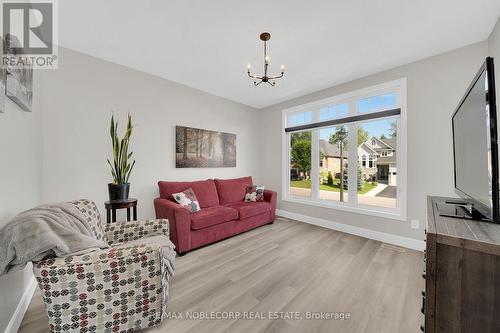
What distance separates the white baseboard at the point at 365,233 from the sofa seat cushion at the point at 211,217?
5.18 ft

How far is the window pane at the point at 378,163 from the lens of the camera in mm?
2926

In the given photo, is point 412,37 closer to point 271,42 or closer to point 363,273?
point 271,42

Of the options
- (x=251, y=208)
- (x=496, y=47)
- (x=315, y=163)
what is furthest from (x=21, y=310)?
(x=496, y=47)

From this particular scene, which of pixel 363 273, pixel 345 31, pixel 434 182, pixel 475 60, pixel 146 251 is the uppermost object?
pixel 345 31

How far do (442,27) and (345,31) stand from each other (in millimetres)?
987

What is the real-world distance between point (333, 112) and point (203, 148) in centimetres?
255

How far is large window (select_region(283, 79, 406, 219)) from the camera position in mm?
2869

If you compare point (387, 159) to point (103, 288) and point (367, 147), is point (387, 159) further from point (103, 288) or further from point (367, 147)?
point (103, 288)

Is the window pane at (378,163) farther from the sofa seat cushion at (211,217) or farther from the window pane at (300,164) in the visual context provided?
the sofa seat cushion at (211,217)

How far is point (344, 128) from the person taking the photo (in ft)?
11.3

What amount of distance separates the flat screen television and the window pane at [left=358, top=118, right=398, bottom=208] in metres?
1.69

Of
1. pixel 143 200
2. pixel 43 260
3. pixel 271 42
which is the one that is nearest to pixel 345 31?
pixel 271 42

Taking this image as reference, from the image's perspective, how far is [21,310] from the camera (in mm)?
1433

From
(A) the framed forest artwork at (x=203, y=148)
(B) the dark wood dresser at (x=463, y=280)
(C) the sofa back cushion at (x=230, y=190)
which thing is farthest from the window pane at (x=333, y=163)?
(B) the dark wood dresser at (x=463, y=280)
